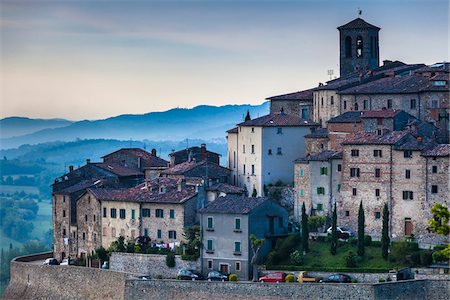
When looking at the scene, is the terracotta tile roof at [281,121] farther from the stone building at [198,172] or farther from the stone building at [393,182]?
the stone building at [393,182]

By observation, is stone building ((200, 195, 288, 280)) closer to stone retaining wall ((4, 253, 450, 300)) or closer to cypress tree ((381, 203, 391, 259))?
stone retaining wall ((4, 253, 450, 300))

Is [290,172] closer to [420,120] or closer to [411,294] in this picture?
[420,120]

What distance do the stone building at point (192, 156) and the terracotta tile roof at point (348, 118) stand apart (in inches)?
397

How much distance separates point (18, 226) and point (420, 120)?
103 meters

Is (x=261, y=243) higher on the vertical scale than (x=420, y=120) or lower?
lower

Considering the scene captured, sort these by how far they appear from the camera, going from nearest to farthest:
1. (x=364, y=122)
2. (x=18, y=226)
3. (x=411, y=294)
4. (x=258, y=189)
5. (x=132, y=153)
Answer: (x=411, y=294) < (x=364, y=122) < (x=258, y=189) < (x=132, y=153) < (x=18, y=226)

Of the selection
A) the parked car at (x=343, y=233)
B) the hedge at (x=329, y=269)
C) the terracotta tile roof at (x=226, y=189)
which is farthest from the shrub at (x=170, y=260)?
the parked car at (x=343, y=233)

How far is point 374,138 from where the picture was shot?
68.8 metres

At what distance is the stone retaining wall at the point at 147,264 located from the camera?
6844 cm

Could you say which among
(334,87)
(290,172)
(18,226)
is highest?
(334,87)

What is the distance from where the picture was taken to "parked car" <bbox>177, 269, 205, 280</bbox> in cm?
6675

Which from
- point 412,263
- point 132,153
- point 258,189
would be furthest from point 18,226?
point 412,263

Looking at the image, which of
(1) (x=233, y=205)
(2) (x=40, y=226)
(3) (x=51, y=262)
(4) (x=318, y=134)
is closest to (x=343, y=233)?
(1) (x=233, y=205)

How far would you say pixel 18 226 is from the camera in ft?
554
